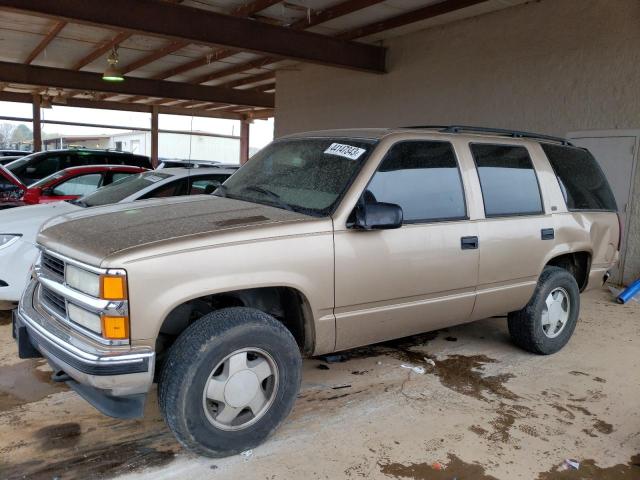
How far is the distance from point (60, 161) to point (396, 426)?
443 inches

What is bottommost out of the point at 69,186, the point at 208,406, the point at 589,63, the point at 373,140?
the point at 208,406

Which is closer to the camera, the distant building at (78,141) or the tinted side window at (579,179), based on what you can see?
the tinted side window at (579,179)

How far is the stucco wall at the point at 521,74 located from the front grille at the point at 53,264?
7.69 metres

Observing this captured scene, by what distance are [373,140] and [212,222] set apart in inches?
52.2

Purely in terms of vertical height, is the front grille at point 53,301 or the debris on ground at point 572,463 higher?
the front grille at point 53,301

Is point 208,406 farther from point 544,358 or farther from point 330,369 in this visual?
point 544,358

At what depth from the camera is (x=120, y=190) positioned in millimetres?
6480

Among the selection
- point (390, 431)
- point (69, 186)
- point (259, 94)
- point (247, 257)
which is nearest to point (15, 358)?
point (247, 257)

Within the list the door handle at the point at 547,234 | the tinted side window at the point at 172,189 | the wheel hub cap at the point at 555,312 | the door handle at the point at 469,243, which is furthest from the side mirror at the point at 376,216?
the tinted side window at the point at 172,189

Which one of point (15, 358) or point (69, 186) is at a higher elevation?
point (69, 186)

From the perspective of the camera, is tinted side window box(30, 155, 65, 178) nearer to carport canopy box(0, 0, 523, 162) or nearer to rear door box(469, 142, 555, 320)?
carport canopy box(0, 0, 523, 162)

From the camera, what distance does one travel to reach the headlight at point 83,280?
274 cm

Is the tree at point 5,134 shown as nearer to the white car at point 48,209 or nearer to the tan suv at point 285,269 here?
the white car at point 48,209

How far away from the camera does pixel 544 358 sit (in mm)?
5031
